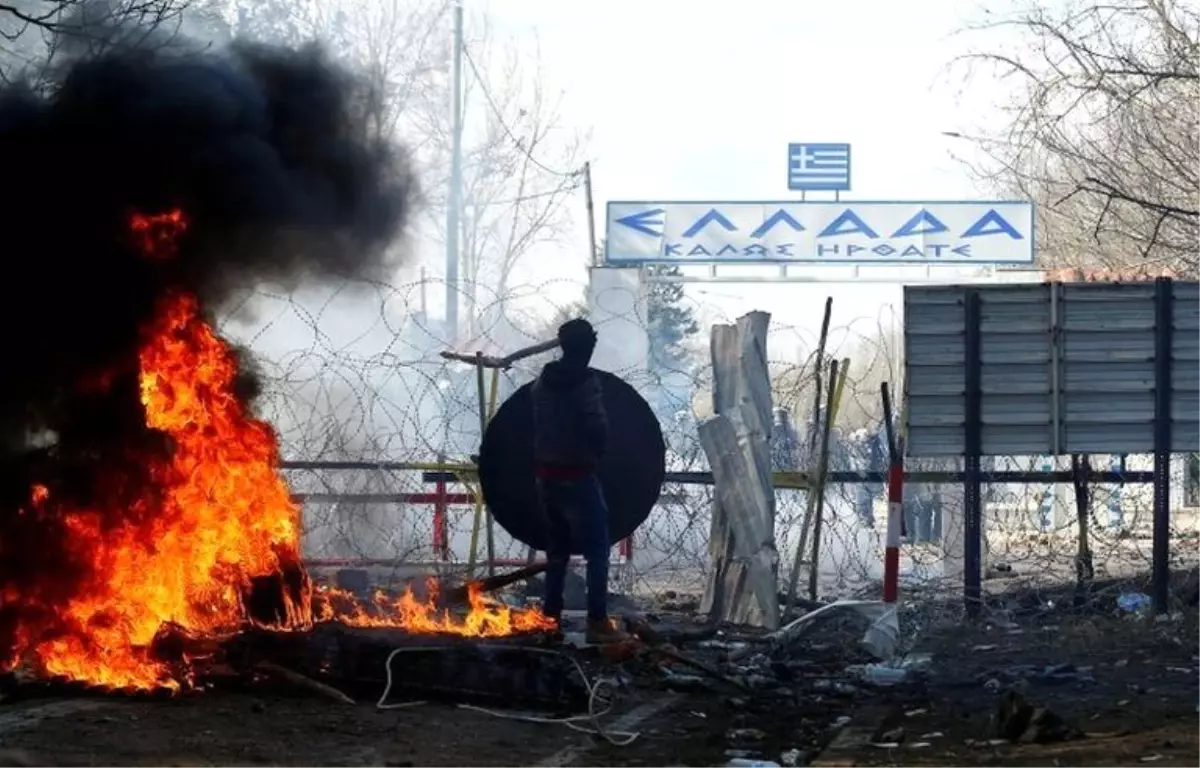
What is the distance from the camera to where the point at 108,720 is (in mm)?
7453

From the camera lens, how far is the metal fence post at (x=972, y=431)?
11.5m

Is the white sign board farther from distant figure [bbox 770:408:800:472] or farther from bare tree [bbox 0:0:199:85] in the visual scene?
bare tree [bbox 0:0:199:85]

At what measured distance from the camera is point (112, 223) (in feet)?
29.5

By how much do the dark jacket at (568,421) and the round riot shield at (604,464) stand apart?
2.89 feet

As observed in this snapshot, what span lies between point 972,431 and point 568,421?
125 inches

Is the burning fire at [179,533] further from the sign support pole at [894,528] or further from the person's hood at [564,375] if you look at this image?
the sign support pole at [894,528]

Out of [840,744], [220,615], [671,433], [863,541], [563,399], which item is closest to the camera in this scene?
[840,744]

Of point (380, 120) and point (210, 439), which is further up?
point (380, 120)

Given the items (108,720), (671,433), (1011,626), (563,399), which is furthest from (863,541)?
(108,720)

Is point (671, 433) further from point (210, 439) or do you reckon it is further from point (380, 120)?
point (210, 439)

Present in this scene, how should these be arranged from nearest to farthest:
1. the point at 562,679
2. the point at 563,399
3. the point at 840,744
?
the point at 840,744
the point at 562,679
the point at 563,399

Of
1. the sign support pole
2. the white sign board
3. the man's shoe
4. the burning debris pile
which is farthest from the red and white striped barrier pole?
the white sign board

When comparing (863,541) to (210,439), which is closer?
(210,439)

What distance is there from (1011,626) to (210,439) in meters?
6.12
